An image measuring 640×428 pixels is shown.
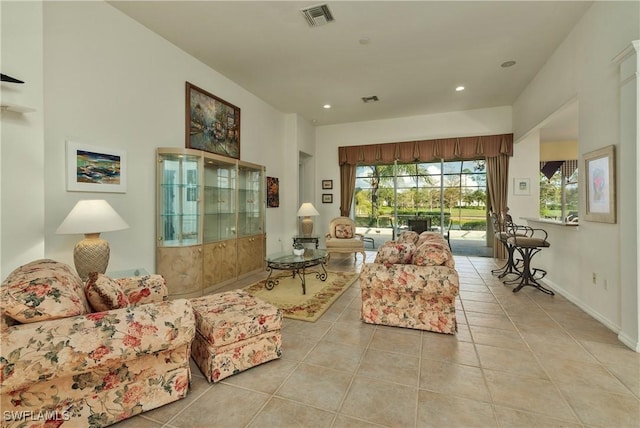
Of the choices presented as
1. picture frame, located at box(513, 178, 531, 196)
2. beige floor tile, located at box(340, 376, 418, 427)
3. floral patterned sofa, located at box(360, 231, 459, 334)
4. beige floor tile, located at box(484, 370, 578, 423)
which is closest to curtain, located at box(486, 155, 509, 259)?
picture frame, located at box(513, 178, 531, 196)

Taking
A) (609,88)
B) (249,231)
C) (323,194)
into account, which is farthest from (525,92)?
(249,231)

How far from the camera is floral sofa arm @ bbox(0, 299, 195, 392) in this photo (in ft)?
4.18

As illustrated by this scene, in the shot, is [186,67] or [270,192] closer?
[186,67]

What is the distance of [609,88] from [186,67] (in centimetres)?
508

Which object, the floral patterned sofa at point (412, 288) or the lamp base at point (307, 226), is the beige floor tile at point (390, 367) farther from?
the lamp base at point (307, 226)

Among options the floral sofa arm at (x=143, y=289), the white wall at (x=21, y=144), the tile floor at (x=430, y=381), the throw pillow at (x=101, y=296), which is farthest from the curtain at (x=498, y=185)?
the white wall at (x=21, y=144)

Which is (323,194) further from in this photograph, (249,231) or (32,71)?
(32,71)

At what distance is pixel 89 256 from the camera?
2.54 metres

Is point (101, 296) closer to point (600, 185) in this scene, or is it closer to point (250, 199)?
point (250, 199)

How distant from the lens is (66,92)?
271 centimetres

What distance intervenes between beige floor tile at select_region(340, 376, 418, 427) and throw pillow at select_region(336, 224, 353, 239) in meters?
4.36

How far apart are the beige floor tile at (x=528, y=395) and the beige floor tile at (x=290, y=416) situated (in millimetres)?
1114

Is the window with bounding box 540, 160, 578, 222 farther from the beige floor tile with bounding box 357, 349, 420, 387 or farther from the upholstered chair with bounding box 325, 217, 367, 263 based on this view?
the beige floor tile with bounding box 357, 349, 420, 387

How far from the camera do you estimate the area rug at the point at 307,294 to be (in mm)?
3294
